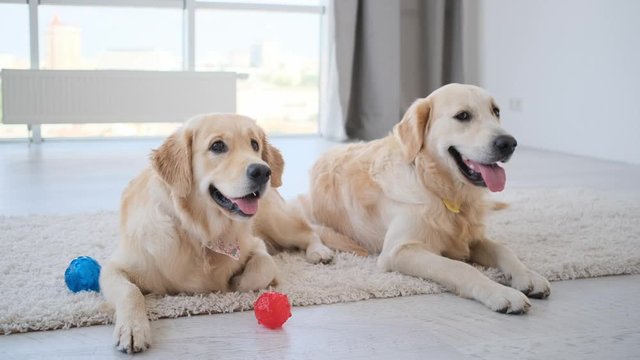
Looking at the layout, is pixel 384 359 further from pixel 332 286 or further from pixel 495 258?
pixel 495 258

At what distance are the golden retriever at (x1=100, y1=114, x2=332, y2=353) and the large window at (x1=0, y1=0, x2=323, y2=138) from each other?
17.2 ft

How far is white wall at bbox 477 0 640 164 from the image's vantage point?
5.66 m

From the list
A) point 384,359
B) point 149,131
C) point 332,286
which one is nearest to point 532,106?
point 149,131

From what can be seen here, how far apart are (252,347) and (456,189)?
1.05 m

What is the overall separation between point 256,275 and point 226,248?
13cm

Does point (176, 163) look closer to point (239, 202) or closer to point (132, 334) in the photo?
point (239, 202)

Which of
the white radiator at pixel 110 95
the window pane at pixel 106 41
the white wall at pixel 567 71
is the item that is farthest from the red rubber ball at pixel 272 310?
the window pane at pixel 106 41

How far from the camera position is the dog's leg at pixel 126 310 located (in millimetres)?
1665

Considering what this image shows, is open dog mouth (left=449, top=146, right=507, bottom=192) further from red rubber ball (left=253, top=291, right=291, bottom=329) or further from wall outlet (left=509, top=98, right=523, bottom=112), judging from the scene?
wall outlet (left=509, top=98, right=523, bottom=112)

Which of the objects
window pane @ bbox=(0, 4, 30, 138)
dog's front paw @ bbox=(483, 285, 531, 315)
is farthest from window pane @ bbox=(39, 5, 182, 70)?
dog's front paw @ bbox=(483, 285, 531, 315)

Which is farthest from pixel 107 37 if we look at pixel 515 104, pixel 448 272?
pixel 448 272

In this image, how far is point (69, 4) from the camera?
261 inches

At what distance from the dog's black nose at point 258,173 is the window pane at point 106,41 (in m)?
5.48

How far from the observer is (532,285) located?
2.15m
